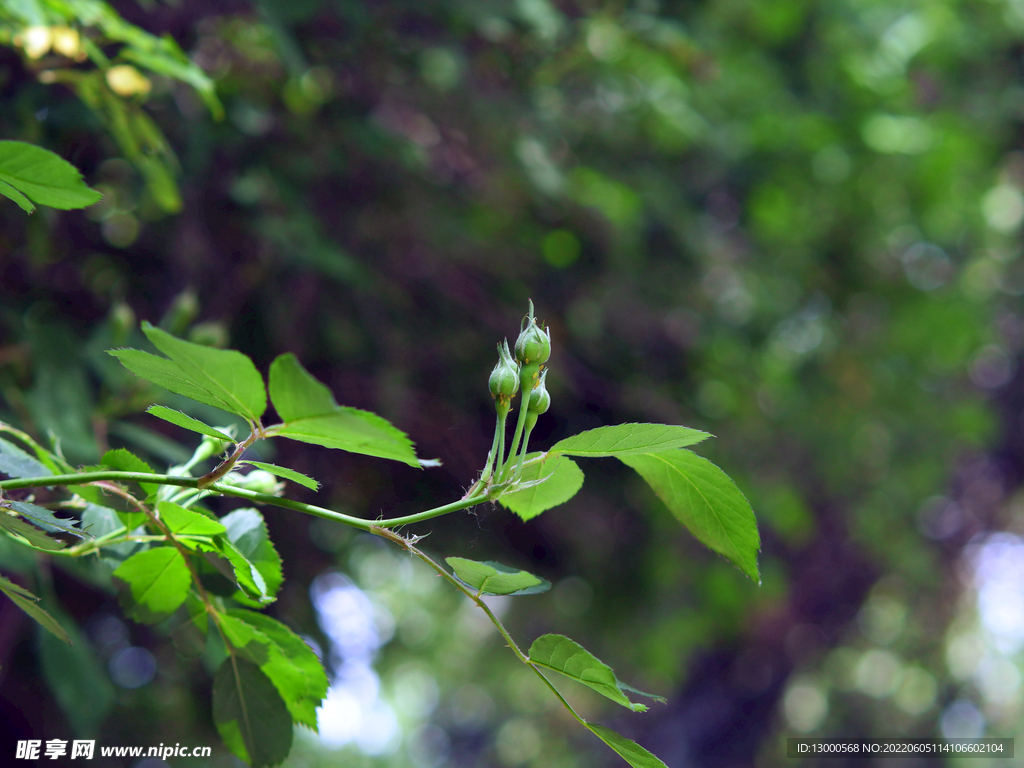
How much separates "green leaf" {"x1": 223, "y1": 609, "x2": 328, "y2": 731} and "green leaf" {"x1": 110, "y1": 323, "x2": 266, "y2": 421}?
0.51ft

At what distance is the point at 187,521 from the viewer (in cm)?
37

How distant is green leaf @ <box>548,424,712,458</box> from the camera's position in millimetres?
324

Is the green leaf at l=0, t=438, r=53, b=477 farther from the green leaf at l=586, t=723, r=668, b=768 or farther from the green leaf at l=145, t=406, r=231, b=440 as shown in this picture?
the green leaf at l=586, t=723, r=668, b=768

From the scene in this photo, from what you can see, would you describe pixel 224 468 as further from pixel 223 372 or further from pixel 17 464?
pixel 17 464

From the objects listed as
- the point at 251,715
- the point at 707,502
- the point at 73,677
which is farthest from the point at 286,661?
the point at 73,677

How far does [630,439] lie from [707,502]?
8 centimetres

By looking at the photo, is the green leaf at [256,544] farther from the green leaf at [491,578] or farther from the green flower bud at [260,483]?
the green leaf at [491,578]

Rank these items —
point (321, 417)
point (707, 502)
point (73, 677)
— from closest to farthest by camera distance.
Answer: point (321, 417), point (707, 502), point (73, 677)

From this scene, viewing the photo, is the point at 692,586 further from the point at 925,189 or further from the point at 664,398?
the point at 925,189

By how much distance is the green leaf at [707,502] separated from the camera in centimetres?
37

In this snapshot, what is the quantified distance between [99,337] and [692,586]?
1757 mm

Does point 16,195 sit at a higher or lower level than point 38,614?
higher

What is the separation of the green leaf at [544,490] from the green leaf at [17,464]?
0.27 meters

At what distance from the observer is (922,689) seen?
23.3 ft
